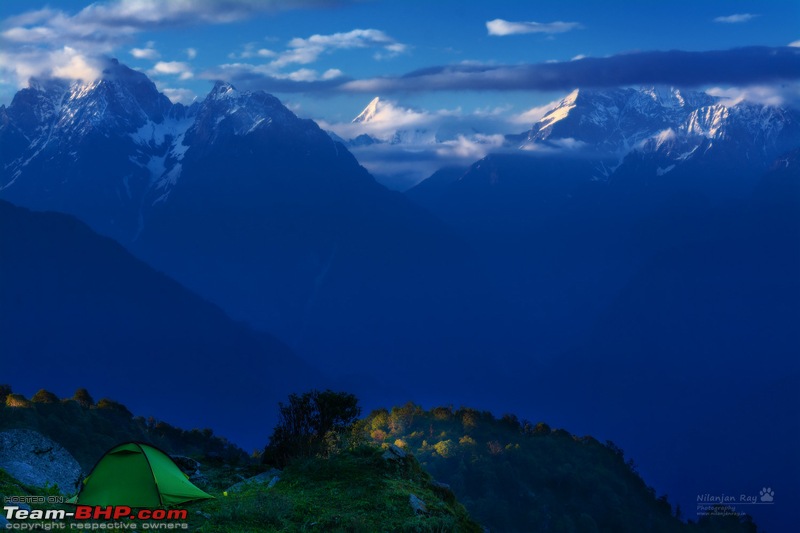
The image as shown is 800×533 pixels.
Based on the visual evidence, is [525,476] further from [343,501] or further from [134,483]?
[134,483]

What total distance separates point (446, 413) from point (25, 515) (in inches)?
3479

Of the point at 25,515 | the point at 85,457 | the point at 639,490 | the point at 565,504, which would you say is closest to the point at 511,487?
the point at 565,504

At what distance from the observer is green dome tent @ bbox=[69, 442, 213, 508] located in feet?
92.6

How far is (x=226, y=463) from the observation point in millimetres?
43875

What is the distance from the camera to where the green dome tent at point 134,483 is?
28234 mm

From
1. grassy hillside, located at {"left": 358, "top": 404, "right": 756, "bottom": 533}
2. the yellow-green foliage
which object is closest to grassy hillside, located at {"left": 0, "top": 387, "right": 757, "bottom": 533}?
the yellow-green foliage

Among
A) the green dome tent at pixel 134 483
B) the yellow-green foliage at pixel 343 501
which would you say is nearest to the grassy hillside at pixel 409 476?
the yellow-green foliage at pixel 343 501

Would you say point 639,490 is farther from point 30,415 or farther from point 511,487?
point 30,415

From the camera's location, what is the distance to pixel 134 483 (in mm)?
28625

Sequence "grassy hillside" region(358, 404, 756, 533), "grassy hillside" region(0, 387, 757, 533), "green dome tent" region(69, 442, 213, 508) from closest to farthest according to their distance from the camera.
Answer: "grassy hillside" region(0, 387, 757, 533)
"green dome tent" region(69, 442, 213, 508)
"grassy hillside" region(358, 404, 756, 533)

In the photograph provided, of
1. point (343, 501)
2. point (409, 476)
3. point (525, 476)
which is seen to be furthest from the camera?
point (525, 476)

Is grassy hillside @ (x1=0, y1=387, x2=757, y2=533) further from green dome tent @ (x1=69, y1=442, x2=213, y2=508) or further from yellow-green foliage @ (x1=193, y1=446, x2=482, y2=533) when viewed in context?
green dome tent @ (x1=69, y1=442, x2=213, y2=508)

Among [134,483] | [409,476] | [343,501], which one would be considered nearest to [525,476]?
[409,476]

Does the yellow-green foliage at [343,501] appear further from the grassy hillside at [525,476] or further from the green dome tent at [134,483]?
the grassy hillside at [525,476]
